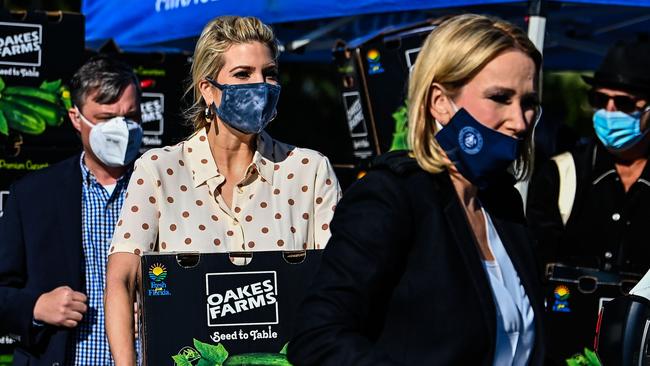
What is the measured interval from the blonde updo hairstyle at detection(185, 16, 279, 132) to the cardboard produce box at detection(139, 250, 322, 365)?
0.67m

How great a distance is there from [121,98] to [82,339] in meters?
0.98

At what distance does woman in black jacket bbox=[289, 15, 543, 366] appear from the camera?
2.23 metres

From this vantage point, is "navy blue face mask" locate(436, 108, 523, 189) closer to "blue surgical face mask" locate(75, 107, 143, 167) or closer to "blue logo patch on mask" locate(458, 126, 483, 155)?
"blue logo patch on mask" locate(458, 126, 483, 155)

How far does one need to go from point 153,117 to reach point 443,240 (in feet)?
13.3

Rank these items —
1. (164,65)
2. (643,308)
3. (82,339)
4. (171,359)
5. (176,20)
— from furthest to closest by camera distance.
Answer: (176,20) → (164,65) → (82,339) → (643,308) → (171,359)

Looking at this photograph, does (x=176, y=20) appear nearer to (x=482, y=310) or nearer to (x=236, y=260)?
(x=236, y=260)

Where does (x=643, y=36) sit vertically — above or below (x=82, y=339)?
above

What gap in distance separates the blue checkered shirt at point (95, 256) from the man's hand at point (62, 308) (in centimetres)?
10

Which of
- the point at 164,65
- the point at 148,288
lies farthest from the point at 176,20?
the point at 148,288

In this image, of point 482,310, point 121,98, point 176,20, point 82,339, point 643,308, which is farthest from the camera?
point 176,20

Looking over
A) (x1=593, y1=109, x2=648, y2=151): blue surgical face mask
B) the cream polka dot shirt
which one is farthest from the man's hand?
(x1=593, y1=109, x2=648, y2=151): blue surgical face mask

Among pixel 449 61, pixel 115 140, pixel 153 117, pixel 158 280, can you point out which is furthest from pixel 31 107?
pixel 449 61

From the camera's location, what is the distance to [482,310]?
228 centimetres

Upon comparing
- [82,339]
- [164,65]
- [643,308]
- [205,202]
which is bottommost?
[82,339]
